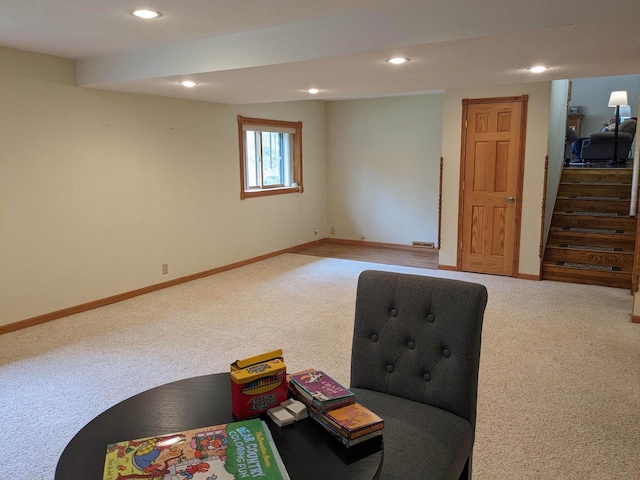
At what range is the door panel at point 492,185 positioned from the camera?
5.49 m

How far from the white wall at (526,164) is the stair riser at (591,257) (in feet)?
1.17

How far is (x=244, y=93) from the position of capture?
485 cm

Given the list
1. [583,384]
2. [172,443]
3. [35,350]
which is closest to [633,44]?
[583,384]

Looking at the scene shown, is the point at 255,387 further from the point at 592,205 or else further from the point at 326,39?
the point at 592,205

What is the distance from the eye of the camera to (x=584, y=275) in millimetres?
5395

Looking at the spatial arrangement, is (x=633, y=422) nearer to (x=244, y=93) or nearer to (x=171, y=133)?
(x=244, y=93)

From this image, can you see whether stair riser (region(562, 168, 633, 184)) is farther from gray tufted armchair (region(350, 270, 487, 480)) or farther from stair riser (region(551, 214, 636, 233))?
gray tufted armchair (region(350, 270, 487, 480))

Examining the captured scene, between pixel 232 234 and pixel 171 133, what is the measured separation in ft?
5.00

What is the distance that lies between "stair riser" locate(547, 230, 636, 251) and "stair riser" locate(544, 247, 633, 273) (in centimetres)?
22

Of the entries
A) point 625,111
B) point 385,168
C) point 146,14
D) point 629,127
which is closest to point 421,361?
point 146,14

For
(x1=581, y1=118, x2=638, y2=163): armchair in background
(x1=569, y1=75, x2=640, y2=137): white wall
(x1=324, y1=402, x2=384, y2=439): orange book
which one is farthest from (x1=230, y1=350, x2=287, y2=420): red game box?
(x1=569, y1=75, x2=640, y2=137): white wall

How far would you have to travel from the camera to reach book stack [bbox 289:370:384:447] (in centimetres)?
131

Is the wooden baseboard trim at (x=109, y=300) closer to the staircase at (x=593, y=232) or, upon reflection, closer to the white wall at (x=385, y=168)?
the white wall at (x=385, y=168)

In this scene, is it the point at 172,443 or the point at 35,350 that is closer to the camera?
the point at 172,443
